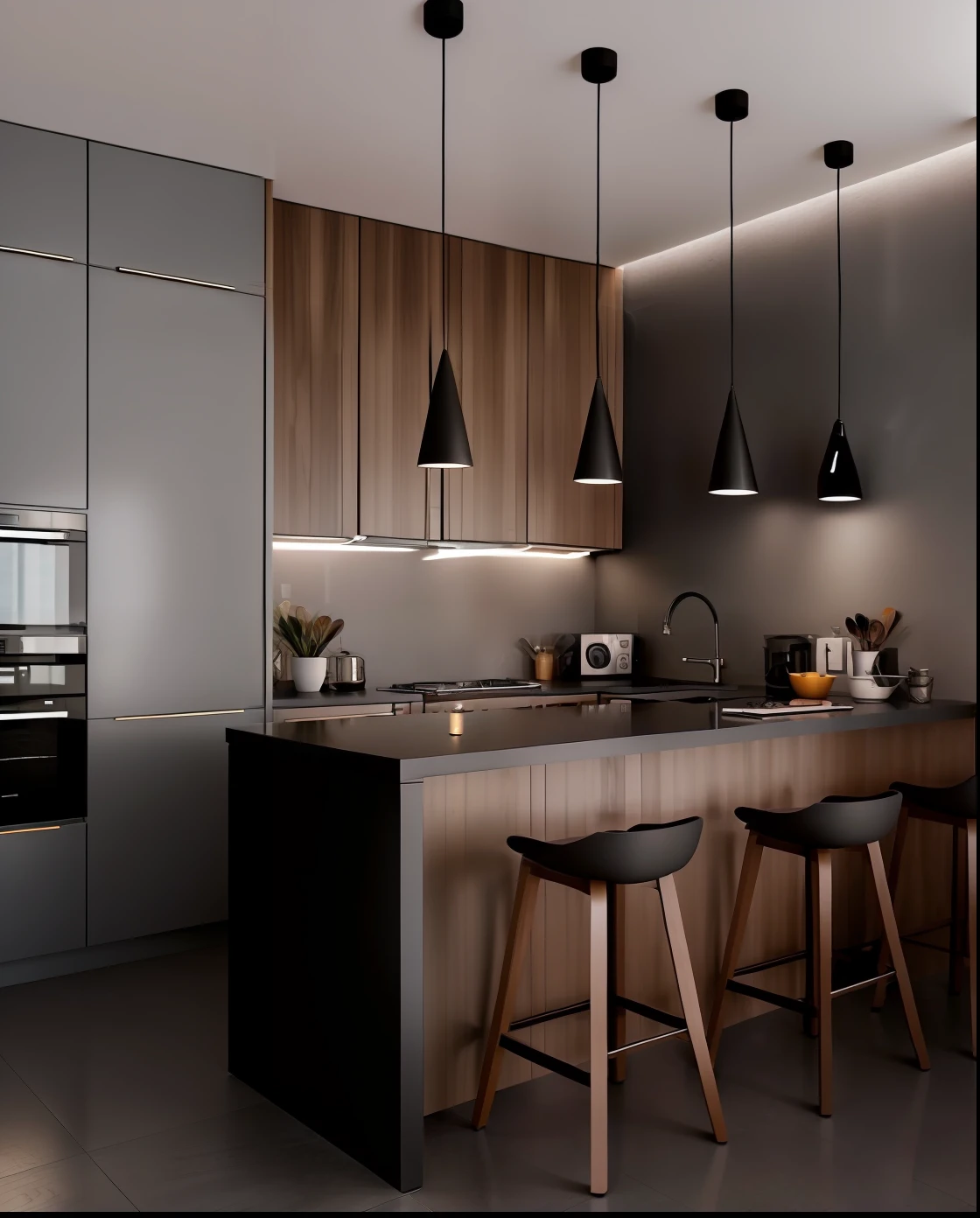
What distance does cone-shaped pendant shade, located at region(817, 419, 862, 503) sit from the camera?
13.3 feet

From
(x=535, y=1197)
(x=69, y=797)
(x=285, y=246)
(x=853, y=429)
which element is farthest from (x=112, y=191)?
(x=535, y=1197)

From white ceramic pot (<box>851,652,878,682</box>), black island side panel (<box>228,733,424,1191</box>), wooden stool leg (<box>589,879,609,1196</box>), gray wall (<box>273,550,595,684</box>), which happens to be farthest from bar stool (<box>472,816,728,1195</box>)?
gray wall (<box>273,550,595,684</box>)

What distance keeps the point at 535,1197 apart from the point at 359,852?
0.79 metres

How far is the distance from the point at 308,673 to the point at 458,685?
698 millimetres

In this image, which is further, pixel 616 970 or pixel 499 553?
pixel 499 553

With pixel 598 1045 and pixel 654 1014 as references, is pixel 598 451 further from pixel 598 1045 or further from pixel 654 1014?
pixel 598 1045

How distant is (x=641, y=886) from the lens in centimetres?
295

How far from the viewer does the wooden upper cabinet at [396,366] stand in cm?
446

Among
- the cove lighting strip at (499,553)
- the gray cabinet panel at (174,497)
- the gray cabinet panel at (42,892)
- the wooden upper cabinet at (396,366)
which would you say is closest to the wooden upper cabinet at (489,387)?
the wooden upper cabinet at (396,366)

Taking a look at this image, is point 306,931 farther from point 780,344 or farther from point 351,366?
point 780,344

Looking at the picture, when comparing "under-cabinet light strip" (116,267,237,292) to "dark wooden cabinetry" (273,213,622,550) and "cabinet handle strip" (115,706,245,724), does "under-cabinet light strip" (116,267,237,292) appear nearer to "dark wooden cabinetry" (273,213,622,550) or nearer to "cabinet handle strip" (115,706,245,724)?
"dark wooden cabinetry" (273,213,622,550)

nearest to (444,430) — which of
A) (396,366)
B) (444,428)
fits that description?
(444,428)

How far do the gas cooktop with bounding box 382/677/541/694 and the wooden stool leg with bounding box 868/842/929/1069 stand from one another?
2.02m

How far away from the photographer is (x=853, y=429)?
4195 millimetres
